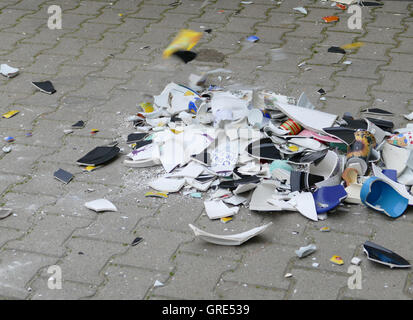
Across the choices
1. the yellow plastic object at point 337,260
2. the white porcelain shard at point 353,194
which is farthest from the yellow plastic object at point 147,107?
the yellow plastic object at point 337,260

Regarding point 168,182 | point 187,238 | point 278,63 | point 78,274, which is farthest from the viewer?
point 278,63

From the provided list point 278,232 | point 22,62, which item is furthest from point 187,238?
point 22,62

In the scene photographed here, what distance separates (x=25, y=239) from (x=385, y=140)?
96.2 inches

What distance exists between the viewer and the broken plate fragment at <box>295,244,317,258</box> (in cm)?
354

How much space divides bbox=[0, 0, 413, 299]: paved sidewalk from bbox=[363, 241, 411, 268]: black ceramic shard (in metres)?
0.04

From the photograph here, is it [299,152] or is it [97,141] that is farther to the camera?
[97,141]

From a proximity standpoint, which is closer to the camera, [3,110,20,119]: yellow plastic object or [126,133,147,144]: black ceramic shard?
[126,133,147,144]: black ceramic shard

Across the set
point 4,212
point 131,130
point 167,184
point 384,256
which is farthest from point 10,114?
point 384,256

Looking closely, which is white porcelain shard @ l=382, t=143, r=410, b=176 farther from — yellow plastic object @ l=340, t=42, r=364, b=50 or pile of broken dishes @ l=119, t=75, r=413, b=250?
yellow plastic object @ l=340, t=42, r=364, b=50

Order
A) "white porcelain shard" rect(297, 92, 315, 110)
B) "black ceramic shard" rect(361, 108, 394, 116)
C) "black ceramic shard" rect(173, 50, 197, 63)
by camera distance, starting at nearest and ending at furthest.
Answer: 1. "white porcelain shard" rect(297, 92, 315, 110)
2. "black ceramic shard" rect(361, 108, 394, 116)
3. "black ceramic shard" rect(173, 50, 197, 63)

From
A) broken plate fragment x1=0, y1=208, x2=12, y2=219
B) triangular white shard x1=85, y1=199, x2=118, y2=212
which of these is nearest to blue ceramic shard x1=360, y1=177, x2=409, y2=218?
triangular white shard x1=85, y1=199, x2=118, y2=212

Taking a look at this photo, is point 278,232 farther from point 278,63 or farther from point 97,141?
point 278,63

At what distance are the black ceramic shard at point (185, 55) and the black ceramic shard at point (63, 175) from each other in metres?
2.09

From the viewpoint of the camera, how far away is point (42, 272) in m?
3.47
